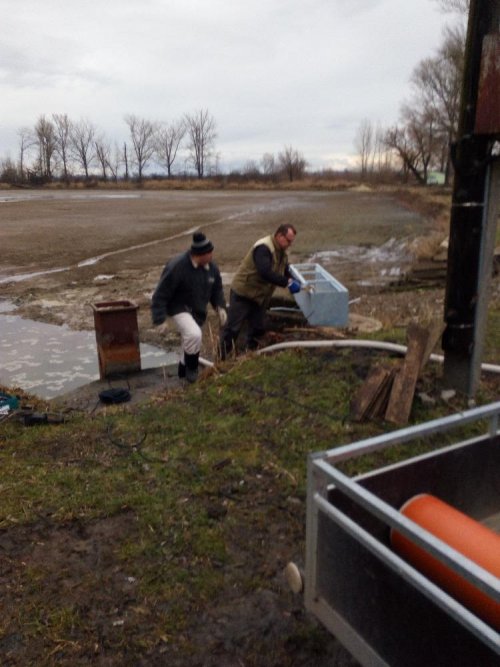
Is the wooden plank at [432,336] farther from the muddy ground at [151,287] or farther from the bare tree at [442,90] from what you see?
the bare tree at [442,90]

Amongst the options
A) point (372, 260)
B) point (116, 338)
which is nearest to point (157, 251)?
point (372, 260)

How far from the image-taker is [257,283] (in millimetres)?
7332

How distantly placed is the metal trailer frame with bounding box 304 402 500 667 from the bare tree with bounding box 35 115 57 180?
9861cm

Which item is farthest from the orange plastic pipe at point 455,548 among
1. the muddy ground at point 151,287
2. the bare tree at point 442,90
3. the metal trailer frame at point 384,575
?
the bare tree at point 442,90

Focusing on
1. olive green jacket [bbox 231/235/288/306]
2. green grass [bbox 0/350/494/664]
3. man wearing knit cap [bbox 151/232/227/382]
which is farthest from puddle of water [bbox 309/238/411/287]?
green grass [bbox 0/350/494/664]

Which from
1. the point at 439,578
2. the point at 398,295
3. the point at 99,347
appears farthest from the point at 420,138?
the point at 439,578

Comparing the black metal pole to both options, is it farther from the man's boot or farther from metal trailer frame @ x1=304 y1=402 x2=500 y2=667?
the man's boot

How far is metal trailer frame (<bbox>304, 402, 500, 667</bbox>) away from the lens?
1724 millimetres

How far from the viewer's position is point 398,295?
36.8ft

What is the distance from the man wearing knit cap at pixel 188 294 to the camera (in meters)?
6.89

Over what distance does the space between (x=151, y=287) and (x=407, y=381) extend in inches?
364

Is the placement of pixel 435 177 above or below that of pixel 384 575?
above

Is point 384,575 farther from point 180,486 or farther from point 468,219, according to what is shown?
point 468,219

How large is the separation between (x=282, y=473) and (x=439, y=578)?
2.05m
